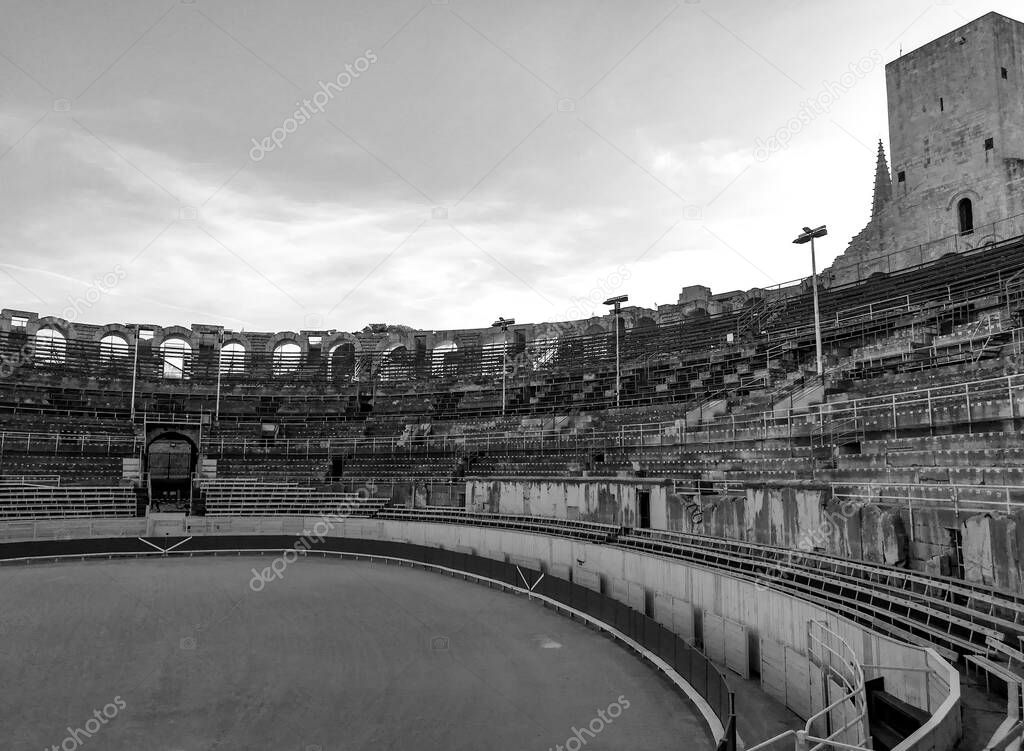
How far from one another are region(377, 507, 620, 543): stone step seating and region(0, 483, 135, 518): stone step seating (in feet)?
43.7

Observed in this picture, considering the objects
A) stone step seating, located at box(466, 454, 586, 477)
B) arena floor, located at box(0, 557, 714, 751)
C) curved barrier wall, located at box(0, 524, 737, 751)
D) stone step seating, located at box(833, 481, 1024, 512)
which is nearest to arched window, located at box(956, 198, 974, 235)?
stone step seating, located at box(466, 454, 586, 477)

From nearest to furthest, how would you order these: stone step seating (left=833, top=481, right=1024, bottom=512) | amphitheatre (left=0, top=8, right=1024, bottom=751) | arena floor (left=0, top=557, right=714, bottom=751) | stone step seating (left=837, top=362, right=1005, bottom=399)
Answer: arena floor (left=0, top=557, right=714, bottom=751)
amphitheatre (left=0, top=8, right=1024, bottom=751)
stone step seating (left=833, top=481, right=1024, bottom=512)
stone step seating (left=837, top=362, right=1005, bottom=399)

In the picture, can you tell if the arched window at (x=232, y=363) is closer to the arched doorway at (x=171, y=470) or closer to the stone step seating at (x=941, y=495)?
the arched doorway at (x=171, y=470)

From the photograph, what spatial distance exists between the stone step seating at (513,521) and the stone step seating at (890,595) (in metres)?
5.86

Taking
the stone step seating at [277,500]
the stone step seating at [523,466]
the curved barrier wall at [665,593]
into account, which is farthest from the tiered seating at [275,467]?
the stone step seating at [523,466]

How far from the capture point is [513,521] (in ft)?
92.0

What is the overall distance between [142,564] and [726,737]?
25.1 metres

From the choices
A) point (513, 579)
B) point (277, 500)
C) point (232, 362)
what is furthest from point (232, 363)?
point (513, 579)

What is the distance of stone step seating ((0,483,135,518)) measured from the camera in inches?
1266

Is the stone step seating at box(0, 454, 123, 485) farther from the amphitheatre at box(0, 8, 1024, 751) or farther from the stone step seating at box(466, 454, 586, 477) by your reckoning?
the stone step seating at box(466, 454, 586, 477)

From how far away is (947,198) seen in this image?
1439 inches

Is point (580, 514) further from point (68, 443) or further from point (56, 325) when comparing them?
point (56, 325)

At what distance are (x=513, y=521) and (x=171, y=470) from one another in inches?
1280

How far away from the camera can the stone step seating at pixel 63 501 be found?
3216cm
